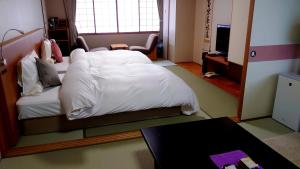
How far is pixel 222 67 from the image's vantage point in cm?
534

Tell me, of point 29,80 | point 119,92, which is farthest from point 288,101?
point 29,80

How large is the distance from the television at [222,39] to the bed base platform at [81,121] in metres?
2.39

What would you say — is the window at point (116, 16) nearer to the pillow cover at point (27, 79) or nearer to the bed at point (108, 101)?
the bed at point (108, 101)

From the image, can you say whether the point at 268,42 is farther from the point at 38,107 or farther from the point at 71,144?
the point at 38,107

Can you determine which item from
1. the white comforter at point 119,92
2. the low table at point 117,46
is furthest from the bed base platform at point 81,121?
the low table at point 117,46

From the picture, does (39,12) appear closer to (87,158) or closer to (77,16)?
(77,16)

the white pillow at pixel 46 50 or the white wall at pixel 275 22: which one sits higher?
the white wall at pixel 275 22

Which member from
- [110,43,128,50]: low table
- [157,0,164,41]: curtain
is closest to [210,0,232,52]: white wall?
[157,0,164,41]: curtain

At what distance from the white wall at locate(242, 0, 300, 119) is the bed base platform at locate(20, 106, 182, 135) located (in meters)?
1.06

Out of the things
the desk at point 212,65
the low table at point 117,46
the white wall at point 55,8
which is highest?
the white wall at point 55,8

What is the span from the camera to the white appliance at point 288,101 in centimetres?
279

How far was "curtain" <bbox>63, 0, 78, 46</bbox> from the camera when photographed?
645 cm

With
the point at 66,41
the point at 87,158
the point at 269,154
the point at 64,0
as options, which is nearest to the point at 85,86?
the point at 87,158

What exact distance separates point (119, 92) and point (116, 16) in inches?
187
